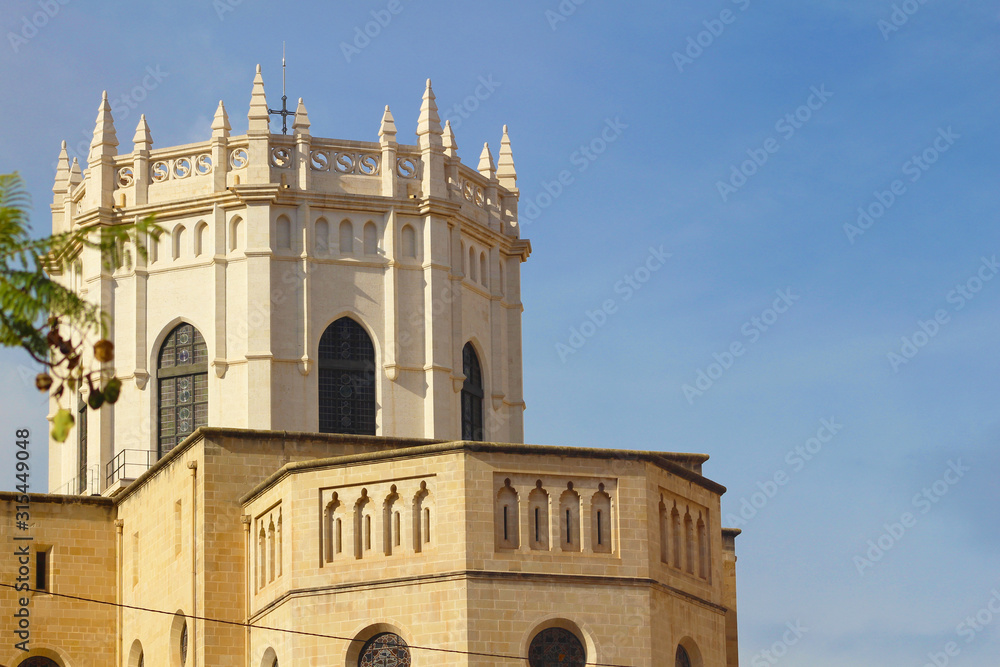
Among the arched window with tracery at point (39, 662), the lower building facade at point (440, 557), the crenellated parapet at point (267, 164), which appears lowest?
the arched window with tracery at point (39, 662)

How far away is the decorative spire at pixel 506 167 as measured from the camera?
1997 inches

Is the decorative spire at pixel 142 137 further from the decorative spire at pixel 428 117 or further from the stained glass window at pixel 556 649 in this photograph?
the stained glass window at pixel 556 649

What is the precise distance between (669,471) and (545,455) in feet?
10.4

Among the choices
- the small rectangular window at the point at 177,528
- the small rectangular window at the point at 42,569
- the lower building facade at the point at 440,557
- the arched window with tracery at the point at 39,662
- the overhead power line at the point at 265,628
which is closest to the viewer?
the overhead power line at the point at 265,628

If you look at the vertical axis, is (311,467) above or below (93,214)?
below

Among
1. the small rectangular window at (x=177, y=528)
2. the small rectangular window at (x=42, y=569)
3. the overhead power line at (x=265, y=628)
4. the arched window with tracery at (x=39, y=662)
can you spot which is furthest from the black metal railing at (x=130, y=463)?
the small rectangular window at (x=177, y=528)

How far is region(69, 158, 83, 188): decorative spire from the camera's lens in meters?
49.5

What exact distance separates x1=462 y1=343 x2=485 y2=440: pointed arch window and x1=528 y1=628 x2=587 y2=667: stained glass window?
11.5m

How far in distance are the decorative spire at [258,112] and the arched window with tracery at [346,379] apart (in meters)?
5.15

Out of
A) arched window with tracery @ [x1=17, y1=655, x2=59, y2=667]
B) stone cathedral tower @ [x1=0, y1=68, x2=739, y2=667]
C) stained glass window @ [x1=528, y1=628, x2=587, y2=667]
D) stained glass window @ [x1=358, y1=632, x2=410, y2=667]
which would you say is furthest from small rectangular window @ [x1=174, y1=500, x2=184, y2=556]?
stained glass window @ [x1=528, y1=628, x2=587, y2=667]

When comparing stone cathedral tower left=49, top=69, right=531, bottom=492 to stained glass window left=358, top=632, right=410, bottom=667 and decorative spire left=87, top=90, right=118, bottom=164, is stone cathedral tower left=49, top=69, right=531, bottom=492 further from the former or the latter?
stained glass window left=358, top=632, right=410, bottom=667

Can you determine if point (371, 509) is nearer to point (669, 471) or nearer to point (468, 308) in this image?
point (669, 471)

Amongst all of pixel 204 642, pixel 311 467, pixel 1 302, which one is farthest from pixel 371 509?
pixel 1 302

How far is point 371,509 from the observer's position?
1432 inches
